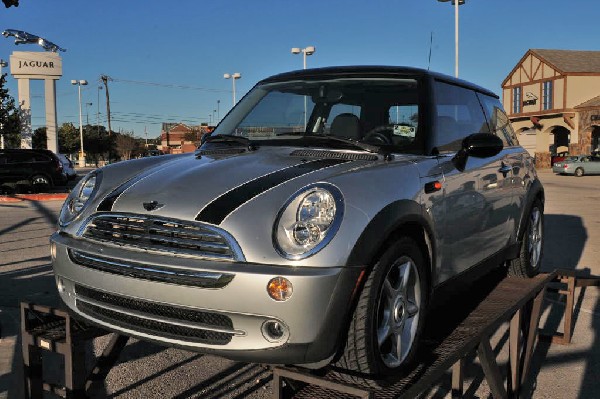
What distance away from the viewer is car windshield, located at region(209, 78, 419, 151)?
3.16 meters

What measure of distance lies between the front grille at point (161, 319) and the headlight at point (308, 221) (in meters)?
A: 0.38

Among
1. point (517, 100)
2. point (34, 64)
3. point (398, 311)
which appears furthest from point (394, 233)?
point (517, 100)

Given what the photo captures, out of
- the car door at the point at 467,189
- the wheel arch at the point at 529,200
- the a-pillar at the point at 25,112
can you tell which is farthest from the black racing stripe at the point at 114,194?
the a-pillar at the point at 25,112

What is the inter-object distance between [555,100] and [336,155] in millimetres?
46800

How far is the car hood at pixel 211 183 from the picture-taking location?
2.24 m

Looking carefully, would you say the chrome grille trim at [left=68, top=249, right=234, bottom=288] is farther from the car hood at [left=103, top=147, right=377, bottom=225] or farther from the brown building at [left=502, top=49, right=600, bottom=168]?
the brown building at [left=502, top=49, right=600, bottom=168]

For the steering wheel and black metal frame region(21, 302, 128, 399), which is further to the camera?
the steering wheel

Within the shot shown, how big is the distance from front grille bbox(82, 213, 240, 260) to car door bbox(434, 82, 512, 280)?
1386 millimetres

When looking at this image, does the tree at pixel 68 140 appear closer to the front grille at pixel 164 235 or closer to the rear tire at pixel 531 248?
the rear tire at pixel 531 248

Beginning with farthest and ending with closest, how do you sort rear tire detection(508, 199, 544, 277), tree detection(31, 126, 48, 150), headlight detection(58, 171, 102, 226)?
tree detection(31, 126, 48, 150) → rear tire detection(508, 199, 544, 277) → headlight detection(58, 171, 102, 226)

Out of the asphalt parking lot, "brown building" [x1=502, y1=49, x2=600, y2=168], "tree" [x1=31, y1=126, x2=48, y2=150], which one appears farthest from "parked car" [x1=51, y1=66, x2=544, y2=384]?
"tree" [x1=31, y1=126, x2=48, y2=150]

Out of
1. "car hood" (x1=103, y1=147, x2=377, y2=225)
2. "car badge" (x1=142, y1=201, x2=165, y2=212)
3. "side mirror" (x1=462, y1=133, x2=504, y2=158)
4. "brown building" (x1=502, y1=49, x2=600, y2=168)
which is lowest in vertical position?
"car badge" (x1=142, y1=201, x2=165, y2=212)

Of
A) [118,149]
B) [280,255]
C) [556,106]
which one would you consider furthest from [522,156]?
[118,149]

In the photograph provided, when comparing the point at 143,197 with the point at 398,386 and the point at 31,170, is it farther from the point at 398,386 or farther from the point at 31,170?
the point at 31,170
